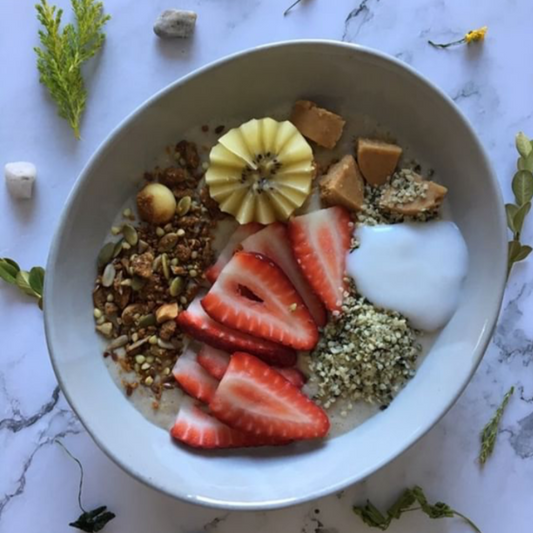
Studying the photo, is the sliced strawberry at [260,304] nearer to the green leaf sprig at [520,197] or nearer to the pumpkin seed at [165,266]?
the pumpkin seed at [165,266]

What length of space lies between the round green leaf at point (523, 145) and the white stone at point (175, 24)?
58 cm

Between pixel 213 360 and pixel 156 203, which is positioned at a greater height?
pixel 156 203

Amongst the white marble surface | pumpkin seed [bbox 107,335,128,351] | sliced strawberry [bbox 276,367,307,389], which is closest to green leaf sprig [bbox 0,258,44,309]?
the white marble surface

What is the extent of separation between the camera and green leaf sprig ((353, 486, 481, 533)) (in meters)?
1.24

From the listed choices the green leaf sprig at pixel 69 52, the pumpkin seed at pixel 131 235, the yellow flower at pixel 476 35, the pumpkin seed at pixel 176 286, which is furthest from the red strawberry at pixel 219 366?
the yellow flower at pixel 476 35

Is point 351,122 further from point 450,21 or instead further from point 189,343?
point 189,343

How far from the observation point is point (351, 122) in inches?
49.3

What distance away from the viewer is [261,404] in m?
1.18

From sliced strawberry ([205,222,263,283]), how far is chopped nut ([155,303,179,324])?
0.25 ft

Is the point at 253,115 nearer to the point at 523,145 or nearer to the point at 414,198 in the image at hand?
the point at 414,198

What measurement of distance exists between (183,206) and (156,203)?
45 millimetres

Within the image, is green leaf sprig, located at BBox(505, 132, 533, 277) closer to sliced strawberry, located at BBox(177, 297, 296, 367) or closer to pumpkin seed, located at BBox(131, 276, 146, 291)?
sliced strawberry, located at BBox(177, 297, 296, 367)

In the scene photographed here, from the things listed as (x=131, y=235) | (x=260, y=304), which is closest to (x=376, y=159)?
(x=260, y=304)

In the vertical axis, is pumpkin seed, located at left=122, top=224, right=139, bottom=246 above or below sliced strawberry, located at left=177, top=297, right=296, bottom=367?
above
